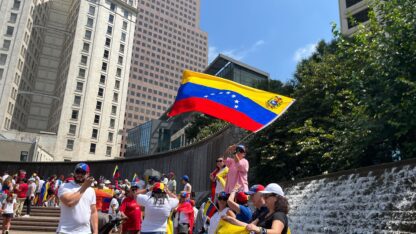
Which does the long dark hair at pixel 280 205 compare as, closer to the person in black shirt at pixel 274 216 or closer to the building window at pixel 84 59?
the person in black shirt at pixel 274 216

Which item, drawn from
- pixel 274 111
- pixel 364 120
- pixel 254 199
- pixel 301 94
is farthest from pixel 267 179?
pixel 254 199

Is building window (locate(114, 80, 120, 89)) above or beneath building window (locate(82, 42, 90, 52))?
beneath

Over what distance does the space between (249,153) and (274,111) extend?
47.5 ft

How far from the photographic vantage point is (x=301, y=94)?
24.8 meters

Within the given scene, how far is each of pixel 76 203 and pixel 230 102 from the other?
6478 mm

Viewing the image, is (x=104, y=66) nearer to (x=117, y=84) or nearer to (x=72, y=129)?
(x=117, y=84)

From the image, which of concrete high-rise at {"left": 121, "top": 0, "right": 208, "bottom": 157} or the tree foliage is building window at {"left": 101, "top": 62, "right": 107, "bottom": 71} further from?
concrete high-rise at {"left": 121, "top": 0, "right": 208, "bottom": 157}

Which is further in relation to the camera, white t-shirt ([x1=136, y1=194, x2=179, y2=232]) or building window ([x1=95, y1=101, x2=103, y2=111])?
building window ([x1=95, y1=101, x2=103, y2=111])

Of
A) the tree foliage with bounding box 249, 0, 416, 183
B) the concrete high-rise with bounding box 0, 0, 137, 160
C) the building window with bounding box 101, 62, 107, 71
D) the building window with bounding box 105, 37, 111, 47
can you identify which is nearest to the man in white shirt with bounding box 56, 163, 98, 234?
the tree foliage with bounding box 249, 0, 416, 183

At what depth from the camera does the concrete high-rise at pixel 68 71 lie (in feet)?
243

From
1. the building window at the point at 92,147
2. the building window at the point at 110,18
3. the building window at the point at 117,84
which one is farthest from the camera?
the building window at the point at 110,18

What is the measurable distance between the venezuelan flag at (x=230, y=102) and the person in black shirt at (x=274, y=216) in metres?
5.65

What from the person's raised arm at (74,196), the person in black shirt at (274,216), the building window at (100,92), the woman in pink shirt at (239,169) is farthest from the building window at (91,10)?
the person in black shirt at (274,216)

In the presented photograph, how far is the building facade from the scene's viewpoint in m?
44.9
